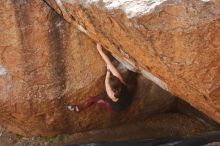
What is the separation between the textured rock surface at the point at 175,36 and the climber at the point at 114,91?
1.17 meters

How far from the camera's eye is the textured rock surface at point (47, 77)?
416 centimetres

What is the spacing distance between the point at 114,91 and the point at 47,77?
0.72 m

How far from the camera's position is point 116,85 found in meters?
4.59

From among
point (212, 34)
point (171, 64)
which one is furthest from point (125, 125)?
point (212, 34)

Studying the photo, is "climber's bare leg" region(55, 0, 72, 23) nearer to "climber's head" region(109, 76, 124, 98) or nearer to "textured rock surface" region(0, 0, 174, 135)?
"textured rock surface" region(0, 0, 174, 135)

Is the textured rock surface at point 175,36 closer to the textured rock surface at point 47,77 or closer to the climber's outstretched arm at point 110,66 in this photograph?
the textured rock surface at point 47,77

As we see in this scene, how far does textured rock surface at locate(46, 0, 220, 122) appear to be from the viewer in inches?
104

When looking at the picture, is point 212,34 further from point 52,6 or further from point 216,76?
point 52,6

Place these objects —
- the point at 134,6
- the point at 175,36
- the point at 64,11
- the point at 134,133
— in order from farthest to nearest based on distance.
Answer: the point at 134,133 < the point at 64,11 < the point at 134,6 < the point at 175,36

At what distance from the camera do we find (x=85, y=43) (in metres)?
4.42

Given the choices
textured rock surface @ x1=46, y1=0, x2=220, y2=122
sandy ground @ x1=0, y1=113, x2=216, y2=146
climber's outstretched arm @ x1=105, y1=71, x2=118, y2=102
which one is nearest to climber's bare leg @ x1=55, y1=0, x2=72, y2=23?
textured rock surface @ x1=46, y1=0, x2=220, y2=122

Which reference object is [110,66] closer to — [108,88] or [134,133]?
[108,88]

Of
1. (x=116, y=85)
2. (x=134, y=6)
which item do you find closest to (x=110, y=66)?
(x=116, y=85)

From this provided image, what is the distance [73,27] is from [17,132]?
1591 millimetres
